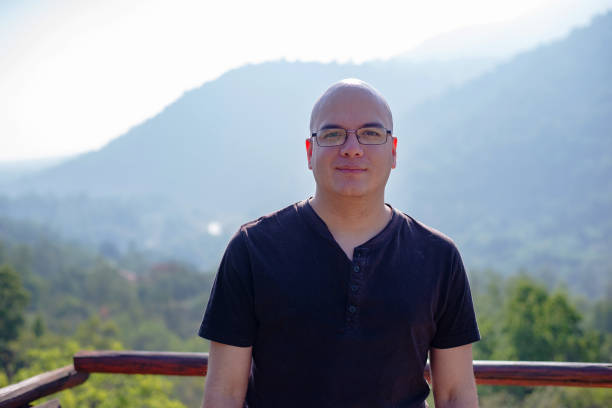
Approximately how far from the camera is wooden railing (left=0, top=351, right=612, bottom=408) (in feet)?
6.96

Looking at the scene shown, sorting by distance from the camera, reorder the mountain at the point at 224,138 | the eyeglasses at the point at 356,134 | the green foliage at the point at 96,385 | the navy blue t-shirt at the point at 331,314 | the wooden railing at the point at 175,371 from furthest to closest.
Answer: the mountain at the point at 224,138, the green foliage at the point at 96,385, the wooden railing at the point at 175,371, the eyeglasses at the point at 356,134, the navy blue t-shirt at the point at 331,314

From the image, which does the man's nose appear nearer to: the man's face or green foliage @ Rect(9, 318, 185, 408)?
the man's face

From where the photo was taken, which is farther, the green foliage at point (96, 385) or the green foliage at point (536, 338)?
the green foliage at point (536, 338)

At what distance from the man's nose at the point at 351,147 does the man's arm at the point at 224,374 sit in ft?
2.16

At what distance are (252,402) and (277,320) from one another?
29 cm

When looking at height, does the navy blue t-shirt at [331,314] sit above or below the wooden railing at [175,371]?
above

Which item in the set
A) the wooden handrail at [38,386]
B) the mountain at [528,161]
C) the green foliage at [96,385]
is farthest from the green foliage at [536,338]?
the mountain at [528,161]

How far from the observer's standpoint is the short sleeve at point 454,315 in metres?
1.57

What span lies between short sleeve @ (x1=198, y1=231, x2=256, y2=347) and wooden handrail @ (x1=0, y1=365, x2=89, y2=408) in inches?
42.3

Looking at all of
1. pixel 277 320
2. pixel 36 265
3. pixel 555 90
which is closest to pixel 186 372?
pixel 277 320

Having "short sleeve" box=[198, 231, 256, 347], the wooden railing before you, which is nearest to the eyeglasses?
"short sleeve" box=[198, 231, 256, 347]

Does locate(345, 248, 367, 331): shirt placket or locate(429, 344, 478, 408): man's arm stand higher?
locate(345, 248, 367, 331): shirt placket

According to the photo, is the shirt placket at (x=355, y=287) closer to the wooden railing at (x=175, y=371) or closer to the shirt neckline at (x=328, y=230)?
the shirt neckline at (x=328, y=230)

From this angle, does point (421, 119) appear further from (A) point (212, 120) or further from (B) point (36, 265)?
(B) point (36, 265)
